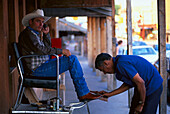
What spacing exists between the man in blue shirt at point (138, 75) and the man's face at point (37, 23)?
1330 mm

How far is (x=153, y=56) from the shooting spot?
15164 millimetres

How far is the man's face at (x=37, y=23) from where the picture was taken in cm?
446

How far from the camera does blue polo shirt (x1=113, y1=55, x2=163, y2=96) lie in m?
3.32

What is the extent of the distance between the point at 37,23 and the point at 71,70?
0.94 meters

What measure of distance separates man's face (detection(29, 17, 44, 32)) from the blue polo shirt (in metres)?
1.46

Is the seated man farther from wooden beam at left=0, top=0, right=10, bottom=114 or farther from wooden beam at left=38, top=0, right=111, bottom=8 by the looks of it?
wooden beam at left=38, top=0, right=111, bottom=8

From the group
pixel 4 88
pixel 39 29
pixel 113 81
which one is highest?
pixel 39 29

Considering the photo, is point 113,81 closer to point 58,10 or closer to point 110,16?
point 110,16

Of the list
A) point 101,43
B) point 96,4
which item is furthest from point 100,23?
point 96,4

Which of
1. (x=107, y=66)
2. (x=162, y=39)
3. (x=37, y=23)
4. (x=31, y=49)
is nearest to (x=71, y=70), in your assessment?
(x=31, y=49)

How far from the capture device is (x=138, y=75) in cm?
329

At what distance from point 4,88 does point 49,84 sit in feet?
1.87

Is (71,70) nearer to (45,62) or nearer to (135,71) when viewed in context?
(45,62)

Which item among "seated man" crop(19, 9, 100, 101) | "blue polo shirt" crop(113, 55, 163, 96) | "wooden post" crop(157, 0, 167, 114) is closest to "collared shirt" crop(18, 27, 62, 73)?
"seated man" crop(19, 9, 100, 101)
